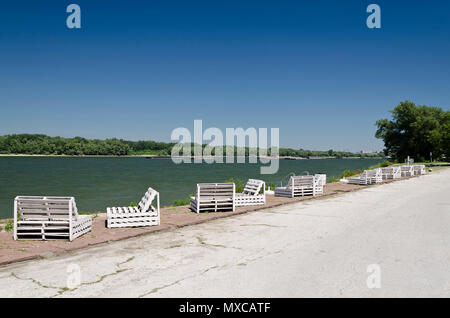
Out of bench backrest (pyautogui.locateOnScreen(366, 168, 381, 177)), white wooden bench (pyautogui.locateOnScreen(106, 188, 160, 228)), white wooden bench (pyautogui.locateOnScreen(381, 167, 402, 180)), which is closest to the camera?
white wooden bench (pyautogui.locateOnScreen(106, 188, 160, 228))

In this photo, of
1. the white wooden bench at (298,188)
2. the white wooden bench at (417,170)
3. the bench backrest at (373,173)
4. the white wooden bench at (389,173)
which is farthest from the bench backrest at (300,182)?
the white wooden bench at (417,170)

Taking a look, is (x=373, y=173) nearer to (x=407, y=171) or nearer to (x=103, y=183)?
(x=407, y=171)

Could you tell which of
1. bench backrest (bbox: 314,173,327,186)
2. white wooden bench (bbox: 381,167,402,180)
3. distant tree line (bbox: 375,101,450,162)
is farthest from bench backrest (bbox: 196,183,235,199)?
distant tree line (bbox: 375,101,450,162)

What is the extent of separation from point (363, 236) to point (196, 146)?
155512mm

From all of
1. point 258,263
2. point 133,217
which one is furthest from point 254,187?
point 258,263

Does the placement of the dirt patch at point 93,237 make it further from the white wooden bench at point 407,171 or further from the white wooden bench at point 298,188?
the white wooden bench at point 407,171

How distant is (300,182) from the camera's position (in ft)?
54.7

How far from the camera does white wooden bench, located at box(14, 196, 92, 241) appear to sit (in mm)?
7727

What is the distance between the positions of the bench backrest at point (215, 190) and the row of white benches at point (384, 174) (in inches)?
565

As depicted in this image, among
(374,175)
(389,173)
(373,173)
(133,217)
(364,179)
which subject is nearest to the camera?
(133,217)

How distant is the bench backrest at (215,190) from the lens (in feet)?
38.5

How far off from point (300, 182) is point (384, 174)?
14.7 metres

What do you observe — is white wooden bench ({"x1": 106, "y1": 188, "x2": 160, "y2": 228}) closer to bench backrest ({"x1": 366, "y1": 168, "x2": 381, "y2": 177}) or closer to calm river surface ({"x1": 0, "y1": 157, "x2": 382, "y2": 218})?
calm river surface ({"x1": 0, "y1": 157, "x2": 382, "y2": 218})
